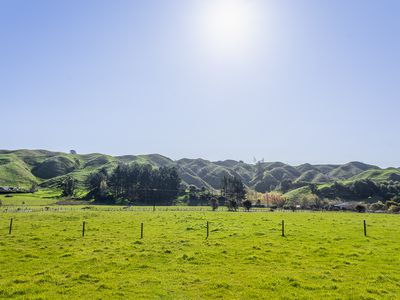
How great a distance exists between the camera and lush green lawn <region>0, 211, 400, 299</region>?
1747 centimetres

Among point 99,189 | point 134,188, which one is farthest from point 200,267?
point 99,189

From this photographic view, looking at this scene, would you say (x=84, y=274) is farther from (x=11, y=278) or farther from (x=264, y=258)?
(x=264, y=258)

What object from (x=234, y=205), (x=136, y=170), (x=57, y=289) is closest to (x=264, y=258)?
(x=57, y=289)

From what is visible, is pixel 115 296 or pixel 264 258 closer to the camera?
pixel 115 296

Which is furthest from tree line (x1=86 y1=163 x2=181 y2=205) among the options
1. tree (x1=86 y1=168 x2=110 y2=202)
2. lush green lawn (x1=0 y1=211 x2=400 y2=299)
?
lush green lawn (x1=0 y1=211 x2=400 y2=299)

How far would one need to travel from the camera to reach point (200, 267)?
22.8 meters

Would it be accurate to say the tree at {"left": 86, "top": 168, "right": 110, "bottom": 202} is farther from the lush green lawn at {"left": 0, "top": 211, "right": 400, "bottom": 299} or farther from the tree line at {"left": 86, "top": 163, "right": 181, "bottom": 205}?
the lush green lawn at {"left": 0, "top": 211, "right": 400, "bottom": 299}

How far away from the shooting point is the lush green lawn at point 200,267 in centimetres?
1747

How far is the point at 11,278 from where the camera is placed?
65.3 ft

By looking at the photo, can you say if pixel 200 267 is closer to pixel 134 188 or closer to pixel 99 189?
pixel 134 188

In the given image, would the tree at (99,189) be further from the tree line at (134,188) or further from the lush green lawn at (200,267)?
the lush green lawn at (200,267)

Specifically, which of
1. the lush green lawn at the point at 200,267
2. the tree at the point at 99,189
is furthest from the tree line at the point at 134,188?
the lush green lawn at the point at 200,267

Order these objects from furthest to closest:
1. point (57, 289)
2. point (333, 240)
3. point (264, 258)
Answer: point (333, 240) < point (264, 258) < point (57, 289)

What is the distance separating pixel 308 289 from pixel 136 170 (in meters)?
187
